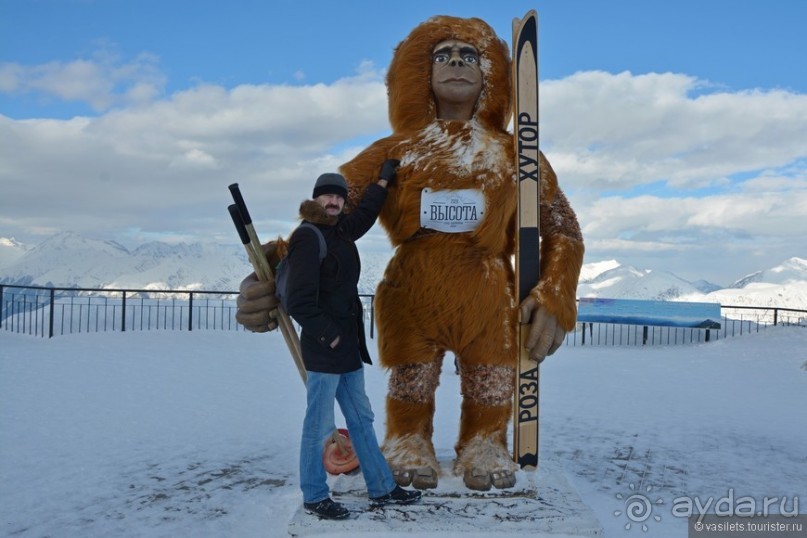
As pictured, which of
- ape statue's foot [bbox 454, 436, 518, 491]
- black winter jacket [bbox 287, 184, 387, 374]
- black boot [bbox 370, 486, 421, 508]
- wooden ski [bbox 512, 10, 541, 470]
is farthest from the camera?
wooden ski [bbox 512, 10, 541, 470]

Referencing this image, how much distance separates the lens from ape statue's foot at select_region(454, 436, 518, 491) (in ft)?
9.54

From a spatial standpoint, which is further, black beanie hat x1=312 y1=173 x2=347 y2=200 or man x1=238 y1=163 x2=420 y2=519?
black beanie hat x1=312 y1=173 x2=347 y2=200

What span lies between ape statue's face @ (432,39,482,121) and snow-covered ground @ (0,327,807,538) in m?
2.00

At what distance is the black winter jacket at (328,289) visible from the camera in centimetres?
242

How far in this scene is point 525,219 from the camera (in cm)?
304

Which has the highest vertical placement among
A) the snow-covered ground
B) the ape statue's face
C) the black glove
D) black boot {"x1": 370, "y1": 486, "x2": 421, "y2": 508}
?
the ape statue's face

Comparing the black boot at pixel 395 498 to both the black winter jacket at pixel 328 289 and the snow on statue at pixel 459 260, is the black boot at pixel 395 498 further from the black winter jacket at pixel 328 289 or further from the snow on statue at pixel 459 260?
the black winter jacket at pixel 328 289

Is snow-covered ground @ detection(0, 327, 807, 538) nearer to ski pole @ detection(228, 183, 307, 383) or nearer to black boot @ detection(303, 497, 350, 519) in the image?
black boot @ detection(303, 497, 350, 519)

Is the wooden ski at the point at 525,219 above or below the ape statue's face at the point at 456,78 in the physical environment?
below

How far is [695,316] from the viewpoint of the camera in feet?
39.6

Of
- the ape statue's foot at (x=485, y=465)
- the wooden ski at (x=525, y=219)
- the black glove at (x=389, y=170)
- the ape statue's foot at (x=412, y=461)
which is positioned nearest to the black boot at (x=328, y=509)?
the ape statue's foot at (x=412, y=461)

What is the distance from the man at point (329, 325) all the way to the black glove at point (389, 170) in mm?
123

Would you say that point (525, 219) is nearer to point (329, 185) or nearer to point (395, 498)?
point (329, 185)

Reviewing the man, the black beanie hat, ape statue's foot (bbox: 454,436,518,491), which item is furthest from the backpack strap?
ape statue's foot (bbox: 454,436,518,491)
